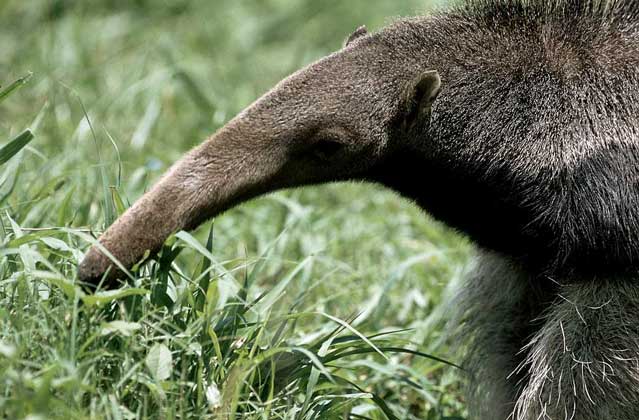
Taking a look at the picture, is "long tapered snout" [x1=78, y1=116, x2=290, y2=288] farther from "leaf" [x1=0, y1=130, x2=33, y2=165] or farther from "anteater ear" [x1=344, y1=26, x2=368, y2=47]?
"anteater ear" [x1=344, y1=26, x2=368, y2=47]

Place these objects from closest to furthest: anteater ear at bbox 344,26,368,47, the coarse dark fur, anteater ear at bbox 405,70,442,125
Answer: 1. the coarse dark fur
2. anteater ear at bbox 405,70,442,125
3. anteater ear at bbox 344,26,368,47

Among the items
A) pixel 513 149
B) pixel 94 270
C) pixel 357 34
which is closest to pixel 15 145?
pixel 94 270

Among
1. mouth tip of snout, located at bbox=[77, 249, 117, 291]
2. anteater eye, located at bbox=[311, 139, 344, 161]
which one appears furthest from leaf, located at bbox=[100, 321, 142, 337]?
anteater eye, located at bbox=[311, 139, 344, 161]

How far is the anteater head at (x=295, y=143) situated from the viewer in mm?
3781

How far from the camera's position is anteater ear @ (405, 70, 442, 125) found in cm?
418

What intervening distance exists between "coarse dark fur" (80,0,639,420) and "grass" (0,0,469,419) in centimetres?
47

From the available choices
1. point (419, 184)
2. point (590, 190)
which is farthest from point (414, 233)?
point (590, 190)

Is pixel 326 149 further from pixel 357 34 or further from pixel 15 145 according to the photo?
pixel 15 145

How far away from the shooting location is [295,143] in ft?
13.5

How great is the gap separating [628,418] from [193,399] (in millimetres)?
1837

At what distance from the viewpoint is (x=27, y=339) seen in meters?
3.63

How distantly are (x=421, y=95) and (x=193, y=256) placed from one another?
2.03m

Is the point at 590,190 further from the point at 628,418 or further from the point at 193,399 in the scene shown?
the point at 193,399

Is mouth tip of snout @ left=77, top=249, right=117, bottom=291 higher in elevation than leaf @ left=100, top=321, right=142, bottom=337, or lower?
higher
